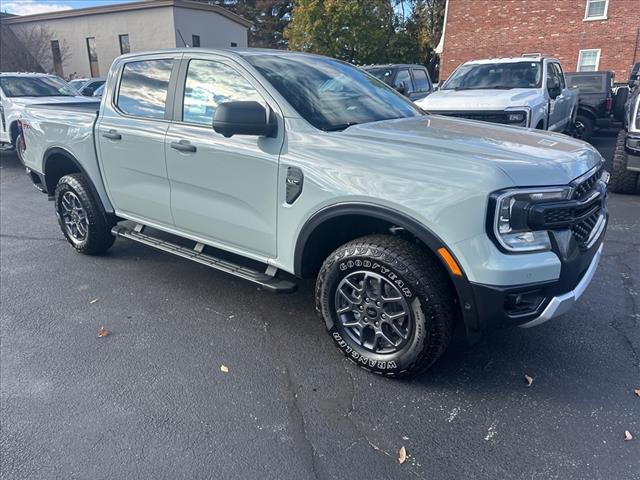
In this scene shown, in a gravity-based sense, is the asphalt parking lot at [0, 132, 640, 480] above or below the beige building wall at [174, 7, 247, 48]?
below

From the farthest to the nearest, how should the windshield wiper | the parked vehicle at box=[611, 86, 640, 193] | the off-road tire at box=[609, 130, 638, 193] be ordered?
the off-road tire at box=[609, 130, 638, 193] → the parked vehicle at box=[611, 86, 640, 193] → the windshield wiper

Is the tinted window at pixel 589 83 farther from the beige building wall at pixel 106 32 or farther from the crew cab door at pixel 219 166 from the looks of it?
the beige building wall at pixel 106 32

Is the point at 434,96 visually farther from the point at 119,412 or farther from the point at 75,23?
the point at 75,23

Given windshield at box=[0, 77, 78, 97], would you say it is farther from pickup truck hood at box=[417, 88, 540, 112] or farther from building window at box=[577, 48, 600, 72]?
building window at box=[577, 48, 600, 72]

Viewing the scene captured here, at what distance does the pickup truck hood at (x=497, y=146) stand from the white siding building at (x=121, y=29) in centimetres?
2453

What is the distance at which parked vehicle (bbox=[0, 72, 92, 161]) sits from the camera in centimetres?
991

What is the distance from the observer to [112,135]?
14.1 feet

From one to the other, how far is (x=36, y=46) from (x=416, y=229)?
3356 cm

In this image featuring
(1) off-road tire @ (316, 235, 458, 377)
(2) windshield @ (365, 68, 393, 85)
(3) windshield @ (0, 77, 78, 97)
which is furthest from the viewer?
(2) windshield @ (365, 68, 393, 85)

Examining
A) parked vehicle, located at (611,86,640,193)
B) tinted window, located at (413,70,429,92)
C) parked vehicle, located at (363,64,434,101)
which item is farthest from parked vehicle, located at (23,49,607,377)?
tinted window, located at (413,70,429,92)

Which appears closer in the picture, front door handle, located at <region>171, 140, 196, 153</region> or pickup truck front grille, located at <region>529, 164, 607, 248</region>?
pickup truck front grille, located at <region>529, 164, 607, 248</region>

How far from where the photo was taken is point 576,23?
71.1ft

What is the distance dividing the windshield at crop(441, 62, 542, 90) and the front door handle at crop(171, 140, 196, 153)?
6.45 metres

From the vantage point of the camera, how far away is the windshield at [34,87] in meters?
10.3
